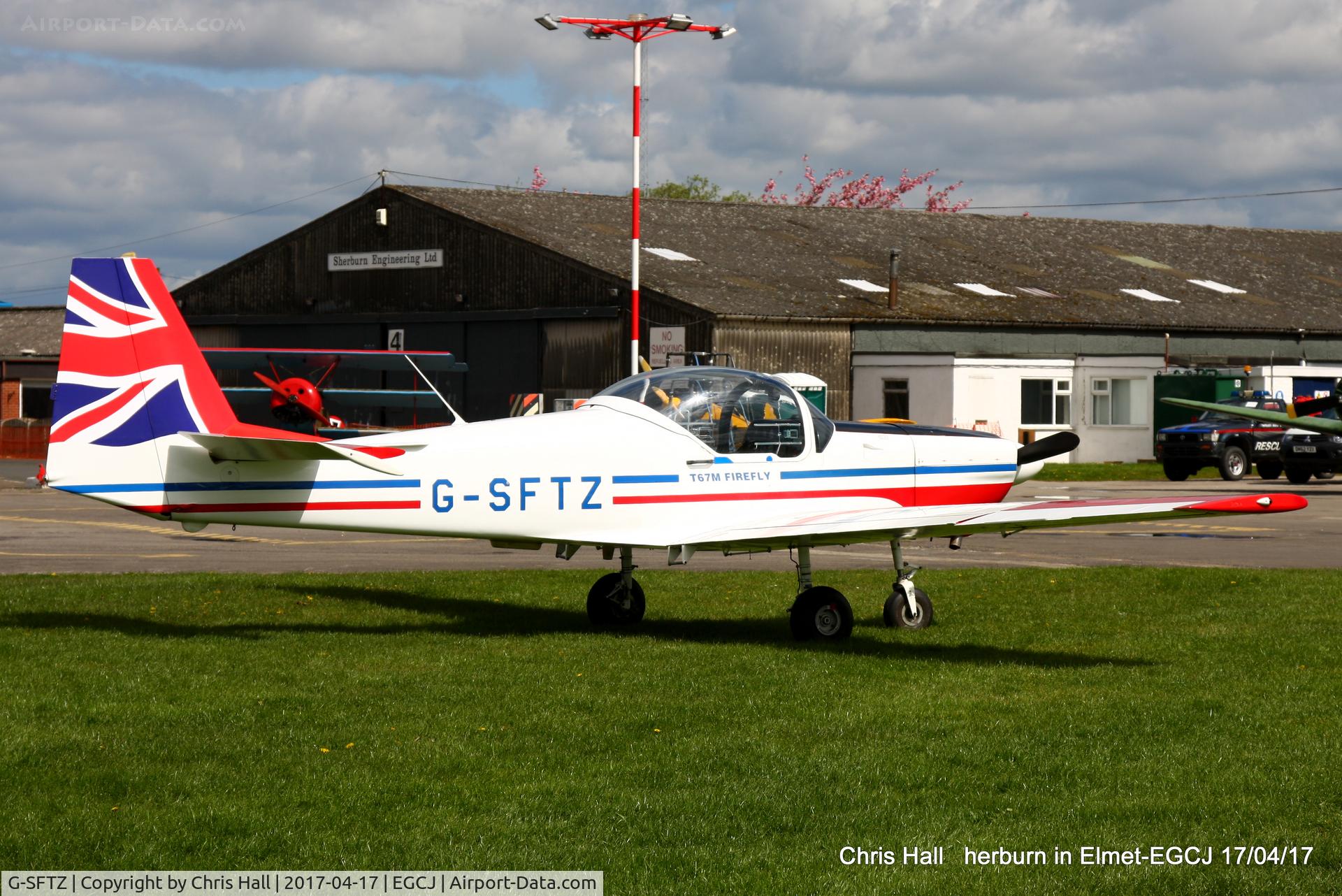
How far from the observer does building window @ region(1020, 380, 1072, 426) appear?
43906 mm

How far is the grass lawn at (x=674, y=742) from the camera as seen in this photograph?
6.48 meters

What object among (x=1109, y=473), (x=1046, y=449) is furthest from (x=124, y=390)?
(x=1109, y=473)

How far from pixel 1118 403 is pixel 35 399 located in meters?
45.3

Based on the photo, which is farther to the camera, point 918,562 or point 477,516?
point 918,562

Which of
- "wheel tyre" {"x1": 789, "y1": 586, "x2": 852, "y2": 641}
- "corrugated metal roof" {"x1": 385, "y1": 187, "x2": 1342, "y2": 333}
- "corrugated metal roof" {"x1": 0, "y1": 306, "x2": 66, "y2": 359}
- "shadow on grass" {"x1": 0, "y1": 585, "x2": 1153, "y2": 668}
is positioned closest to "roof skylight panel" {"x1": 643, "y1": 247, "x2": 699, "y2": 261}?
"corrugated metal roof" {"x1": 385, "y1": 187, "x2": 1342, "y2": 333}

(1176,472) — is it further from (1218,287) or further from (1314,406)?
(1218,287)

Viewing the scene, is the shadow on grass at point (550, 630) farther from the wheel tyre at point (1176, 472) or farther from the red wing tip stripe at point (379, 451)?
the wheel tyre at point (1176, 472)

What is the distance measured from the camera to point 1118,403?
45312 millimetres

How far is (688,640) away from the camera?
12516 millimetres

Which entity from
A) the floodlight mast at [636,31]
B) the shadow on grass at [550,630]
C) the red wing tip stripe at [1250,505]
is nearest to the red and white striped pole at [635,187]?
the floodlight mast at [636,31]

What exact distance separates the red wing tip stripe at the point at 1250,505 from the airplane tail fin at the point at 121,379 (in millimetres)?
6927

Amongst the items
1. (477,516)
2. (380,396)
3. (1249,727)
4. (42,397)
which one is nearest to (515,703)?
(477,516)

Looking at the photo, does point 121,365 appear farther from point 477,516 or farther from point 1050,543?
point 1050,543

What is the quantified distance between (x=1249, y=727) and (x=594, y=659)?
4.59m
